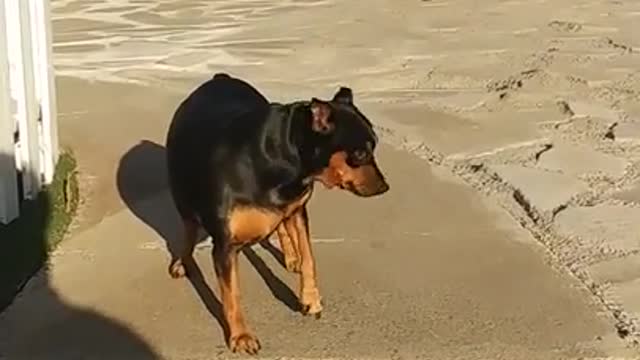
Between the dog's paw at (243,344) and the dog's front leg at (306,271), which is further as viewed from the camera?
the dog's front leg at (306,271)

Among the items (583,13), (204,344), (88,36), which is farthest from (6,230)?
(583,13)

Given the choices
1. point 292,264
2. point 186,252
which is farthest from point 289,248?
point 186,252

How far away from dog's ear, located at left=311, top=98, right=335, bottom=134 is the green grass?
1579 millimetres

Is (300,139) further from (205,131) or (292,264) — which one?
(292,264)

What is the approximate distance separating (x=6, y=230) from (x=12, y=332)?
1.16 metres

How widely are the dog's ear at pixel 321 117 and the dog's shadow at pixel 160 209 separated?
0.95 metres

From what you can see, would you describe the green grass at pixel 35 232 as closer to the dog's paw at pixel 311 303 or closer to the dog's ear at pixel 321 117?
the dog's paw at pixel 311 303

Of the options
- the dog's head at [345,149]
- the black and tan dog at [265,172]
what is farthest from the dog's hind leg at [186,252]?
the dog's head at [345,149]

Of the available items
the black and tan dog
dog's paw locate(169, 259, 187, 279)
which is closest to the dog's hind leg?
dog's paw locate(169, 259, 187, 279)

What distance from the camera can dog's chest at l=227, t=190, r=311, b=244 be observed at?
17.4 feet

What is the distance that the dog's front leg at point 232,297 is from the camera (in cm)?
532

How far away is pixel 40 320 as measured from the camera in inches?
223

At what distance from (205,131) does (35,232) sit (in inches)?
53.9

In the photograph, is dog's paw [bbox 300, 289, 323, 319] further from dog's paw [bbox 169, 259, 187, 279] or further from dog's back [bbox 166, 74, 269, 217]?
dog's paw [bbox 169, 259, 187, 279]
